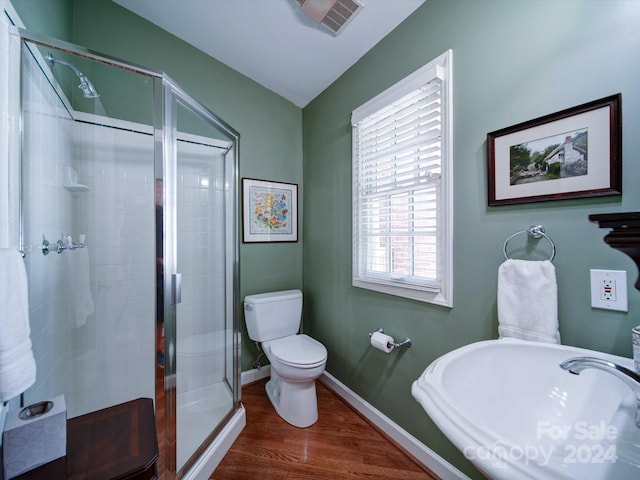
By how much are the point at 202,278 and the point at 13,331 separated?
1.24 metres

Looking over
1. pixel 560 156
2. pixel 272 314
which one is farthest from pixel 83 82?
pixel 560 156

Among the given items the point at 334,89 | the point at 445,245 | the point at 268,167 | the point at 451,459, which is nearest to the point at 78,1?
the point at 268,167

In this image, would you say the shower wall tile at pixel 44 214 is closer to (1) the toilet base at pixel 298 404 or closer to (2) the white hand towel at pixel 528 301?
(1) the toilet base at pixel 298 404

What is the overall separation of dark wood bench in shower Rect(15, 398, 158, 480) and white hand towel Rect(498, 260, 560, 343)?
1272 millimetres

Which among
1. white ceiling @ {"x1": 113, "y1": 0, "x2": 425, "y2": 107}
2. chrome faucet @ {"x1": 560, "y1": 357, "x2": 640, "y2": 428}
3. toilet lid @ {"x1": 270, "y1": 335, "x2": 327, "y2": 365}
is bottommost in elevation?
toilet lid @ {"x1": 270, "y1": 335, "x2": 327, "y2": 365}

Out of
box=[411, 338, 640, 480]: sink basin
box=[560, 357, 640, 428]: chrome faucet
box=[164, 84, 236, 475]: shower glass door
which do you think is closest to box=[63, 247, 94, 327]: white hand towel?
box=[164, 84, 236, 475]: shower glass door

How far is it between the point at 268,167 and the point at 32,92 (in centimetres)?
148

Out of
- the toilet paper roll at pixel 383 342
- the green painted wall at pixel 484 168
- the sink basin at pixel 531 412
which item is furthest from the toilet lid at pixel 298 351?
the sink basin at pixel 531 412

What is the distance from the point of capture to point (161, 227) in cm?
124

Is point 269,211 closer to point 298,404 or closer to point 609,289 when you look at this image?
point 298,404

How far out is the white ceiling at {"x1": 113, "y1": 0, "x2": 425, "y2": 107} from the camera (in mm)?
1546

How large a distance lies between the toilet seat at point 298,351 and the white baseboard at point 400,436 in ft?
1.40

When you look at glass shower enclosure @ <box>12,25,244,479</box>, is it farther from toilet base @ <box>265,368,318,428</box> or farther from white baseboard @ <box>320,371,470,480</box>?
white baseboard @ <box>320,371,470,480</box>

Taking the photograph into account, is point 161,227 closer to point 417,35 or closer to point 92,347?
point 92,347
